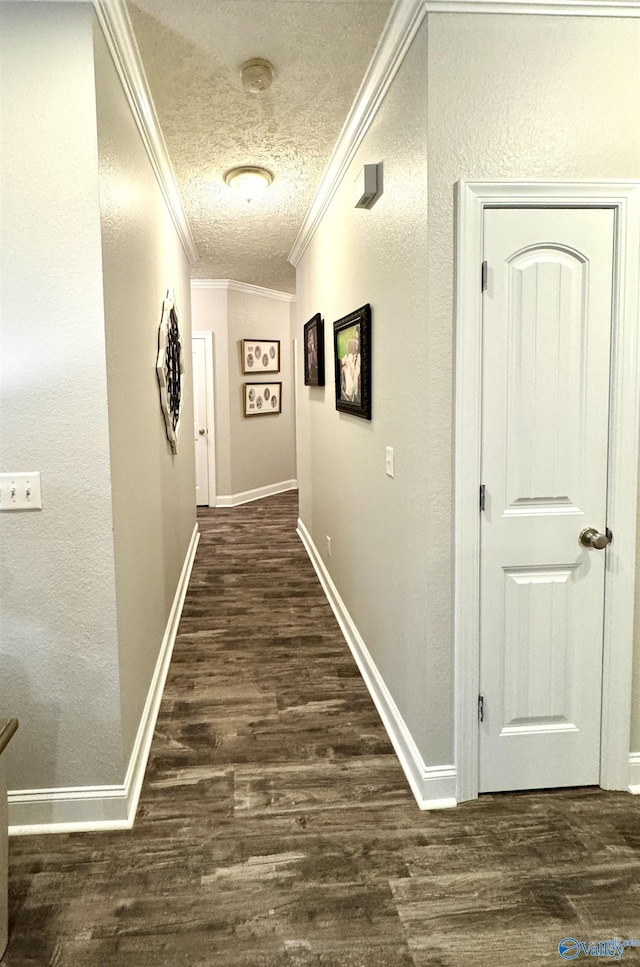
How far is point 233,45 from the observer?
2.21 metres

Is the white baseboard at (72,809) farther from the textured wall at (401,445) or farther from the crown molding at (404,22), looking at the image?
the crown molding at (404,22)

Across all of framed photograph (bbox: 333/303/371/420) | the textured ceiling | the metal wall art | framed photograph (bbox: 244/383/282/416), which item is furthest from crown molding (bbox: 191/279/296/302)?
framed photograph (bbox: 333/303/371/420)

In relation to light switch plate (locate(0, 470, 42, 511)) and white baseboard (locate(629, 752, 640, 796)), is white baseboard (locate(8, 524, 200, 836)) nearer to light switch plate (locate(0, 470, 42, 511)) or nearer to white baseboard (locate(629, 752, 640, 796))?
light switch plate (locate(0, 470, 42, 511))

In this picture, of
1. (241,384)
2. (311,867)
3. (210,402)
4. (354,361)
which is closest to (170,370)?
(354,361)

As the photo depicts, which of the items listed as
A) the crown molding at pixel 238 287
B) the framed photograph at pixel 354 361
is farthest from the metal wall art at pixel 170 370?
the crown molding at pixel 238 287

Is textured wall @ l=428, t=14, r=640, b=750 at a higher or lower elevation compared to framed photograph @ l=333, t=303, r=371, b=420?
higher

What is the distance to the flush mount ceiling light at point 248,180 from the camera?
343cm

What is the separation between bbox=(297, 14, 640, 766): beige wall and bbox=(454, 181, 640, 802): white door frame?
0.04m

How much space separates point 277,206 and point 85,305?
2.66 metres

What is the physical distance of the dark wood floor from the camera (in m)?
1.59

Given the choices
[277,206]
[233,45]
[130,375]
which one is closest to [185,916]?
[130,375]

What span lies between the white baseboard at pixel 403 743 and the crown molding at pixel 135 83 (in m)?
2.55

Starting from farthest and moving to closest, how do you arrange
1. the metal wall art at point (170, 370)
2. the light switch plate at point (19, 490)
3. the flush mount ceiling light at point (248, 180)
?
the flush mount ceiling light at point (248, 180) → the metal wall art at point (170, 370) → the light switch plate at point (19, 490)

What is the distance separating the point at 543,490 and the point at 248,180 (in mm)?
2480
